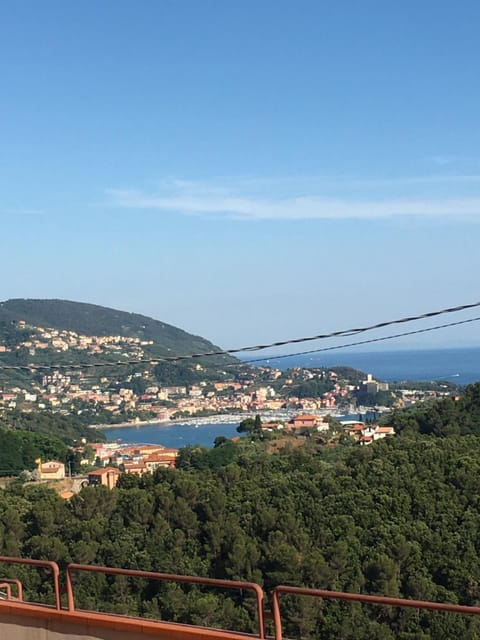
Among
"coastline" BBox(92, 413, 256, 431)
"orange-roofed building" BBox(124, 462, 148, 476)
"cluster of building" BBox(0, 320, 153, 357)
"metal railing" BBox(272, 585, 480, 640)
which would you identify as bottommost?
"coastline" BBox(92, 413, 256, 431)

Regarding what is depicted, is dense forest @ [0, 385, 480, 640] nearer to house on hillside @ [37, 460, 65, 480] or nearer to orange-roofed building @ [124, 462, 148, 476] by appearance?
house on hillside @ [37, 460, 65, 480]

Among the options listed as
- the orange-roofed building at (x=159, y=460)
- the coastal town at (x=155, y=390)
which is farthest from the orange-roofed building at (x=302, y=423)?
the coastal town at (x=155, y=390)

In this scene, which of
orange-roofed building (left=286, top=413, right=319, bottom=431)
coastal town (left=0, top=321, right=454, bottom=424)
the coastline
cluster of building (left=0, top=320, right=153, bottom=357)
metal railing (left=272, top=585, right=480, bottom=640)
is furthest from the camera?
cluster of building (left=0, top=320, right=153, bottom=357)

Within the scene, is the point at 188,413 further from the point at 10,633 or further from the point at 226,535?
the point at 10,633

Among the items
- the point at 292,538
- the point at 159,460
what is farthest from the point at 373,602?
the point at 159,460

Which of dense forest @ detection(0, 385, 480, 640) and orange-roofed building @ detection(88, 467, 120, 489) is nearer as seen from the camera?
dense forest @ detection(0, 385, 480, 640)

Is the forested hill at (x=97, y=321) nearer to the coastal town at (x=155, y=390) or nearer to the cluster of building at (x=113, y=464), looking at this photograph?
the coastal town at (x=155, y=390)

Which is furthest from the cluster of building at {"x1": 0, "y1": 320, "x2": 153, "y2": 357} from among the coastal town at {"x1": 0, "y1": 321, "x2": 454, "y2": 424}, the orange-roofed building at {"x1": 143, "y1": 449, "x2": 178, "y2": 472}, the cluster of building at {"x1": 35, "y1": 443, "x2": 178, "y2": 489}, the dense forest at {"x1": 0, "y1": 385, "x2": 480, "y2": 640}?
the dense forest at {"x1": 0, "y1": 385, "x2": 480, "y2": 640}

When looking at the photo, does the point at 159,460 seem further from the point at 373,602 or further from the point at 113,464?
the point at 373,602
